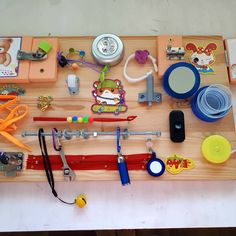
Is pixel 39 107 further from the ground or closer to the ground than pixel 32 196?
further from the ground

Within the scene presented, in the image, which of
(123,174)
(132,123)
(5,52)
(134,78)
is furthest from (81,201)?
(5,52)

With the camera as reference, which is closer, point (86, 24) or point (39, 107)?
point (39, 107)

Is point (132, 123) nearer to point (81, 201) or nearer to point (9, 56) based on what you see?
point (81, 201)

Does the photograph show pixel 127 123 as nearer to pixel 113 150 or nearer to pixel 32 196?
pixel 113 150

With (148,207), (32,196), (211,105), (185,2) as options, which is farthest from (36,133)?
(185,2)

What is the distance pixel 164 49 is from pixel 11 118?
1.55ft

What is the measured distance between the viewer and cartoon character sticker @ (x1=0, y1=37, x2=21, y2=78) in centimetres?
84

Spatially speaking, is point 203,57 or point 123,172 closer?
→ point 123,172

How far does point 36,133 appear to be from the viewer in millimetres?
805

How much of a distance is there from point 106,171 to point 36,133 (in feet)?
0.72

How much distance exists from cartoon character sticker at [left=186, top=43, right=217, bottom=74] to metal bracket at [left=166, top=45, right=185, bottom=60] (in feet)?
0.13

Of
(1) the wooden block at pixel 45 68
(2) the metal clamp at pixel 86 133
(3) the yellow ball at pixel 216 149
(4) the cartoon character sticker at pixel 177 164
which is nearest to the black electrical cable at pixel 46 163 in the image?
(2) the metal clamp at pixel 86 133

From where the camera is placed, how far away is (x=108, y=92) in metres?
0.84

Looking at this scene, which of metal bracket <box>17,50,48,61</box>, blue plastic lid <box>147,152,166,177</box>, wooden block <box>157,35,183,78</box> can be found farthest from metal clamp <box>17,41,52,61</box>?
blue plastic lid <box>147,152,166,177</box>
